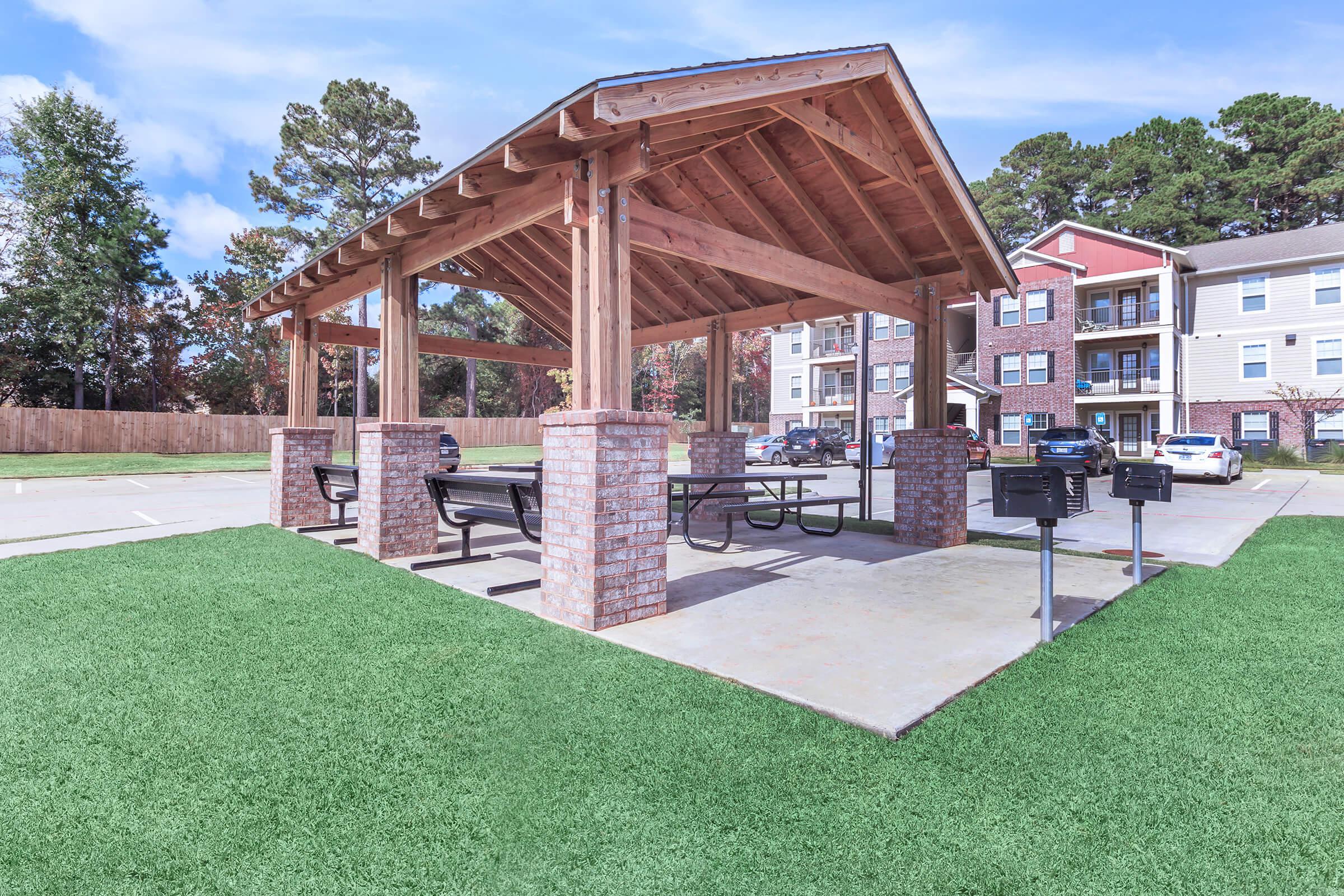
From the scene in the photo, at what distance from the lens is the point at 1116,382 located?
94.6 feet

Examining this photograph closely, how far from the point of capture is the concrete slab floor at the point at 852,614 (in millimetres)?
3494

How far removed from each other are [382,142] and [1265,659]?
129ft

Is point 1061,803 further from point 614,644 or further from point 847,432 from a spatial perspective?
point 847,432

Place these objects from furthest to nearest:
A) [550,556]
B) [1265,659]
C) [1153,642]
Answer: [550,556], [1153,642], [1265,659]

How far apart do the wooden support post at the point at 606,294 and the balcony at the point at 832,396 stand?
32.7 m

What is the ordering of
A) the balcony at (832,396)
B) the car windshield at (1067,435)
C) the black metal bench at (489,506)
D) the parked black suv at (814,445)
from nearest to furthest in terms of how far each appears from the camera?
the black metal bench at (489,506) → the car windshield at (1067,435) → the parked black suv at (814,445) → the balcony at (832,396)

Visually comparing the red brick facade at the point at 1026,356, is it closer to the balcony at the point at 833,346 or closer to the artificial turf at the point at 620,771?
the balcony at the point at 833,346

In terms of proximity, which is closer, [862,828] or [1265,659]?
[862,828]

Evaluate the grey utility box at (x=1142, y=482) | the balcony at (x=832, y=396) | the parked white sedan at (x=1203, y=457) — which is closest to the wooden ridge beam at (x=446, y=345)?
the grey utility box at (x=1142, y=482)

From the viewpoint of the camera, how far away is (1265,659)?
3.87m

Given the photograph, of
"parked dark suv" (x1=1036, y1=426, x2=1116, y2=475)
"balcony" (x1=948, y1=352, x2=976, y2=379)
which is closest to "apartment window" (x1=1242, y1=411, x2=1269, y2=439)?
"balcony" (x1=948, y1=352, x2=976, y2=379)

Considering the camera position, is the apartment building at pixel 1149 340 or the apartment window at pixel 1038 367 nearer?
the apartment building at pixel 1149 340

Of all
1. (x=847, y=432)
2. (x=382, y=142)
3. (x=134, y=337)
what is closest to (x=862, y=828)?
(x=847, y=432)

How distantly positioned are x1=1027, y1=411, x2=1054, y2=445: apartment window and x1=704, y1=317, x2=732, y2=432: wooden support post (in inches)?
951
